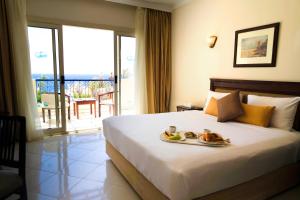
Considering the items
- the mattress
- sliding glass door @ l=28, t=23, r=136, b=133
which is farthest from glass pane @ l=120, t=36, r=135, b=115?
the mattress

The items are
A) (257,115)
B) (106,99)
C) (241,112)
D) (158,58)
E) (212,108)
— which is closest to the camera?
(257,115)

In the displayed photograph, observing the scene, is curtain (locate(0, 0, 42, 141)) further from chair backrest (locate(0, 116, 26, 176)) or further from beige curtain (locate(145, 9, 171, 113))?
beige curtain (locate(145, 9, 171, 113))

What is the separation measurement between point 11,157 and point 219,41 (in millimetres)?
3483

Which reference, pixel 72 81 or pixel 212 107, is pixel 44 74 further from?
pixel 212 107

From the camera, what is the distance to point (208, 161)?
1.53m

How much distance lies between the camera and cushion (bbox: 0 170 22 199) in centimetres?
142

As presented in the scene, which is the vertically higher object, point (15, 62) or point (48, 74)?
point (15, 62)

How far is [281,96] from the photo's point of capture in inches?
105

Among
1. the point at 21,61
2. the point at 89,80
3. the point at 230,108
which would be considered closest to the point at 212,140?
the point at 230,108

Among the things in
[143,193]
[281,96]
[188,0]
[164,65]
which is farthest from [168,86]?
[143,193]

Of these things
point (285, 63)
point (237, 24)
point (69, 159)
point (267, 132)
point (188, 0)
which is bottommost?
point (69, 159)

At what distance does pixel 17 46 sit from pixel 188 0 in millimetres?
3439

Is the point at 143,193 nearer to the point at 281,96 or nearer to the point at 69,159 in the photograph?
the point at 69,159

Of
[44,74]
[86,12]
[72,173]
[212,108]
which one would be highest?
[86,12]
